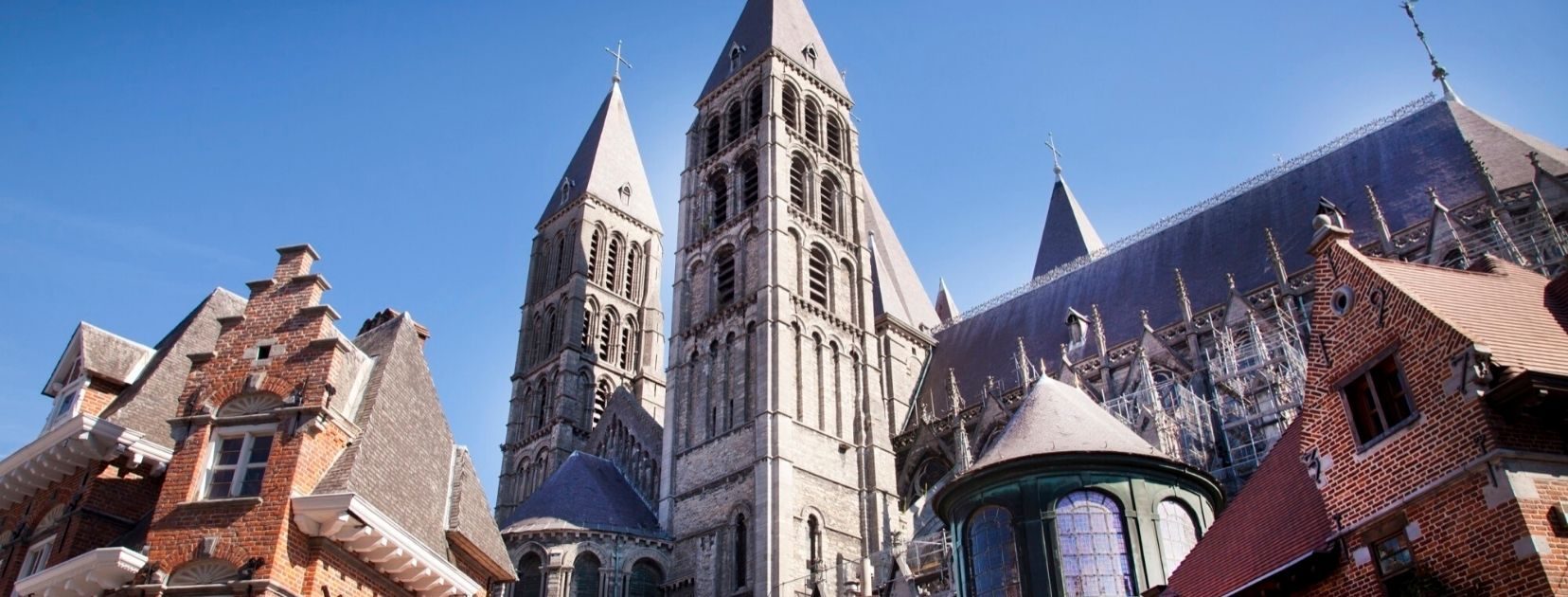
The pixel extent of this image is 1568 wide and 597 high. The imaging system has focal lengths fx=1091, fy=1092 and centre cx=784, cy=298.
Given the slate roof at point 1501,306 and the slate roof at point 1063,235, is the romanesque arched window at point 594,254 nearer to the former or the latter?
the slate roof at point 1063,235

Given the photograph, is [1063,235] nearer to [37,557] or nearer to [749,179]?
[749,179]

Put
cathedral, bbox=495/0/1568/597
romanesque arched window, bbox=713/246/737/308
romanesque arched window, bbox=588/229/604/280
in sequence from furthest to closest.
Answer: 1. romanesque arched window, bbox=588/229/604/280
2. romanesque arched window, bbox=713/246/737/308
3. cathedral, bbox=495/0/1568/597

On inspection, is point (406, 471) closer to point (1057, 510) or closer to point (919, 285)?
point (1057, 510)

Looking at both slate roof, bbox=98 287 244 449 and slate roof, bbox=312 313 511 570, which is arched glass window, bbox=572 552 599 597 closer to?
slate roof, bbox=312 313 511 570

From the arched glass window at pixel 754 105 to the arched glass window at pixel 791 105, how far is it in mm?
850

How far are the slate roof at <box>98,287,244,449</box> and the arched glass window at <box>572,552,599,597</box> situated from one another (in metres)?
13.3

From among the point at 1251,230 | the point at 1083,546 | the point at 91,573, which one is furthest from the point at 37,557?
the point at 1251,230

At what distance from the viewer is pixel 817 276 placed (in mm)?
34469

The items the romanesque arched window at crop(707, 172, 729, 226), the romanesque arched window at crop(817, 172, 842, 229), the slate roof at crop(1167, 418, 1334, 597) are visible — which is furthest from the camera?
the romanesque arched window at crop(707, 172, 729, 226)

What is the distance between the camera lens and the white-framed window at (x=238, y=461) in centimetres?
1151

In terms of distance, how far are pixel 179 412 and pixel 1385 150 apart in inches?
1173

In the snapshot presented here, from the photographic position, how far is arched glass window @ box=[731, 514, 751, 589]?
2759 cm

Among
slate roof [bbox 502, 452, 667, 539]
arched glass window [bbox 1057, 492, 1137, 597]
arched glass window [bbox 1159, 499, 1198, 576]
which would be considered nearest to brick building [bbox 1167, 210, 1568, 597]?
arched glass window [bbox 1057, 492, 1137, 597]

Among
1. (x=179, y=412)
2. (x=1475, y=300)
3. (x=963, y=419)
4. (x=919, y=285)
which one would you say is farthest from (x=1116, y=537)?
(x=919, y=285)
